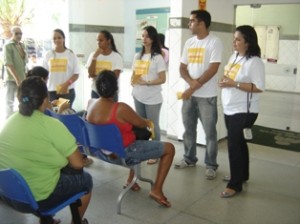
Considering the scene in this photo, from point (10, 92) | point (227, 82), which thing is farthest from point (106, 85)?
point (10, 92)

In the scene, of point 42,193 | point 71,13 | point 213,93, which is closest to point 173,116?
point 213,93

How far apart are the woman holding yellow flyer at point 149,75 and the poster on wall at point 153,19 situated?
243 cm

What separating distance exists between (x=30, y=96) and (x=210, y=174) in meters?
2.10

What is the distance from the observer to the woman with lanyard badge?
2.81 m

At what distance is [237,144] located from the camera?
116 inches

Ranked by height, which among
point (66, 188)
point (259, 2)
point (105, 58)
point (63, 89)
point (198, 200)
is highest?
point (259, 2)

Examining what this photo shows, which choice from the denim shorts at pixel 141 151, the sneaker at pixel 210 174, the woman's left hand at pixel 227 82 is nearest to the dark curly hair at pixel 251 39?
the woman's left hand at pixel 227 82

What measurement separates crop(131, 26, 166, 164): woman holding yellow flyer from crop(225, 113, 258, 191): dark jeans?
0.88m

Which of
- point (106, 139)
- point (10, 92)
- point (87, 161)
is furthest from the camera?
point (10, 92)

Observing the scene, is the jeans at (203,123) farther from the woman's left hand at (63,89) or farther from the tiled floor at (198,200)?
the woman's left hand at (63,89)

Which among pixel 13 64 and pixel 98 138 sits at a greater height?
pixel 13 64

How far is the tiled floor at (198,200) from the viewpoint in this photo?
2619mm

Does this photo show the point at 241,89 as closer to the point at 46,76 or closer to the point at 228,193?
the point at 228,193

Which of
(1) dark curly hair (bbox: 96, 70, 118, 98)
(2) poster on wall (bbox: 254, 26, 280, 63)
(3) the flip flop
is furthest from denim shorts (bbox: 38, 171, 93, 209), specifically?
(2) poster on wall (bbox: 254, 26, 280, 63)
